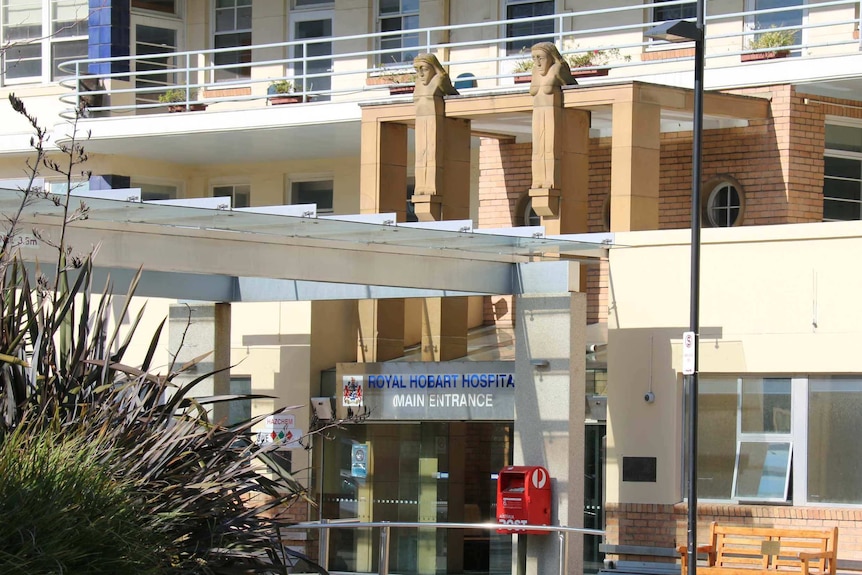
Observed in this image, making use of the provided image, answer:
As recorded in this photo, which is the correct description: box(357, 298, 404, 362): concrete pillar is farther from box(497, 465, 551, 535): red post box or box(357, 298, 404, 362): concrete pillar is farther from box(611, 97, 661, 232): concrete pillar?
box(497, 465, 551, 535): red post box

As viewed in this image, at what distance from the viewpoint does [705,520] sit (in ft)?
56.5

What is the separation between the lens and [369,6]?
26.0 meters

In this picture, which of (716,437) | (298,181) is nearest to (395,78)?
(298,181)

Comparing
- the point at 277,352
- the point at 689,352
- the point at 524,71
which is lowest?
the point at 277,352

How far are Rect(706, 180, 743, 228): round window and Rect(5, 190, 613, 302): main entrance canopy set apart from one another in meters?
4.20

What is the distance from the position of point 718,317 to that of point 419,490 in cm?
503

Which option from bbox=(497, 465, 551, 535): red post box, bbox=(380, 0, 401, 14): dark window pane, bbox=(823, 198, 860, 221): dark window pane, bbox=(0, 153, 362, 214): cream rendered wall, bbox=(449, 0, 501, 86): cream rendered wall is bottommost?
bbox=(497, 465, 551, 535): red post box

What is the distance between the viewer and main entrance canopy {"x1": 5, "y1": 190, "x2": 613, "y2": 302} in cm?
1463

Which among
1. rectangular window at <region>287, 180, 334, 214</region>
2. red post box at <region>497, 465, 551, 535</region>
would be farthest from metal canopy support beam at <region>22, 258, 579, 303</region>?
rectangular window at <region>287, 180, 334, 214</region>

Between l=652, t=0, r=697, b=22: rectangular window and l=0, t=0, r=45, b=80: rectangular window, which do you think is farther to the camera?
l=0, t=0, r=45, b=80: rectangular window

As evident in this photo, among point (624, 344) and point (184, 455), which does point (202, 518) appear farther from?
point (624, 344)

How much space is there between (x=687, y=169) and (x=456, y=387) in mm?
5599

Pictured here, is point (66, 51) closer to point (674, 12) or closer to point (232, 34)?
point (232, 34)

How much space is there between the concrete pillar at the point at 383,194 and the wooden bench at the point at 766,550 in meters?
6.16
